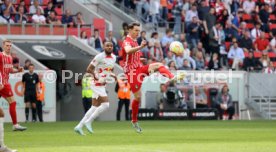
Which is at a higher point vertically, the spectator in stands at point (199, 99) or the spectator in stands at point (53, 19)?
the spectator in stands at point (53, 19)

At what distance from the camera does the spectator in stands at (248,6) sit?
44.2 meters

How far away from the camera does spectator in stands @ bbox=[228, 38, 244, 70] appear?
1572 inches

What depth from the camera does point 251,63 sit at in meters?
39.9

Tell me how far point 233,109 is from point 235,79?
1.86 metres

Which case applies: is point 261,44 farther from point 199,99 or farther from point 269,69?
point 199,99

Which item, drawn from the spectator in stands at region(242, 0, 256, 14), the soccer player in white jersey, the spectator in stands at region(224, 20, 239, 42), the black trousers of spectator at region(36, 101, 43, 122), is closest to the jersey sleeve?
the soccer player in white jersey

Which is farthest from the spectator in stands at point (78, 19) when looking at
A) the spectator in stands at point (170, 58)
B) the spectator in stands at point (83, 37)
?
the spectator in stands at point (170, 58)

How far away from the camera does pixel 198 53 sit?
39.4 metres

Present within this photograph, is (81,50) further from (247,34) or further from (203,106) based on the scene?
(247,34)

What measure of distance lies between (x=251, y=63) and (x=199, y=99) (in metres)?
3.20

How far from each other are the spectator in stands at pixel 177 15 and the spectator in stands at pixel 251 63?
3327 millimetres

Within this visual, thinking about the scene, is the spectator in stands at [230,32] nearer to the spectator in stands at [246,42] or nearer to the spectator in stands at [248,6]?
the spectator in stands at [246,42]

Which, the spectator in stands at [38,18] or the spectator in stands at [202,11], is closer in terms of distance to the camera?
the spectator in stands at [38,18]

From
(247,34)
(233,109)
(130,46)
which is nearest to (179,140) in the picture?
(130,46)
